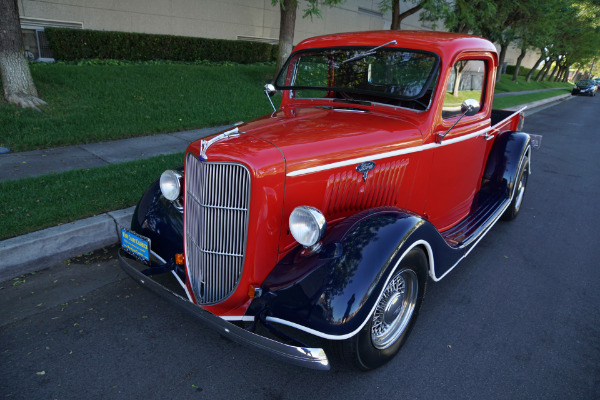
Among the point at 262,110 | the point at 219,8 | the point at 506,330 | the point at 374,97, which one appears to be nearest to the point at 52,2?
the point at 219,8

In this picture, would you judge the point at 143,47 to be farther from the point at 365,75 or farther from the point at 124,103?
the point at 365,75

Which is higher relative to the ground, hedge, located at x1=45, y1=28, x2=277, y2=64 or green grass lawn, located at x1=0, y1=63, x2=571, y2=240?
hedge, located at x1=45, y1=28, x2=277, y2=64

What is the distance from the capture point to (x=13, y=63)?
21.4ft

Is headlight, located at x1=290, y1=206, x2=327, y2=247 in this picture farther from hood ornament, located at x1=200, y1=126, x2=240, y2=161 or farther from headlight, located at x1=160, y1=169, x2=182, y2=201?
headlight, located at x1=160, y1=169, x2=182, y2=201

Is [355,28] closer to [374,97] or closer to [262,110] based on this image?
[262,110]

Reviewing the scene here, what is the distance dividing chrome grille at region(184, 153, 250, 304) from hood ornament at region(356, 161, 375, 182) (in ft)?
2.69

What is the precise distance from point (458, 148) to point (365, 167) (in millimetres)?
1203

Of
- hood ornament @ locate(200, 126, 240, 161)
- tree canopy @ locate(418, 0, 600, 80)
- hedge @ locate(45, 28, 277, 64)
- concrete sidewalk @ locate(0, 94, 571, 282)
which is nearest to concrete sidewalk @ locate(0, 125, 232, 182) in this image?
concrete sidewalk @ locate(0, 94, 571, 282)

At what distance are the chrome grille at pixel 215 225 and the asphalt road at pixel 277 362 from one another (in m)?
0.48

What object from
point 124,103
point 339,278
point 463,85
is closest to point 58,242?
point 339,278

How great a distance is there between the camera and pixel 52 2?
1079 centimetres

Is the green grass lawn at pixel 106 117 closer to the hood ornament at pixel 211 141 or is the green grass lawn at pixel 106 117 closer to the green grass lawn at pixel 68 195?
the green grass lawn at pixel 68 195

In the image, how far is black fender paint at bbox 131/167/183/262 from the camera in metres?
2.81

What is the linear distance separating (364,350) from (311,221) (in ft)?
2.69
